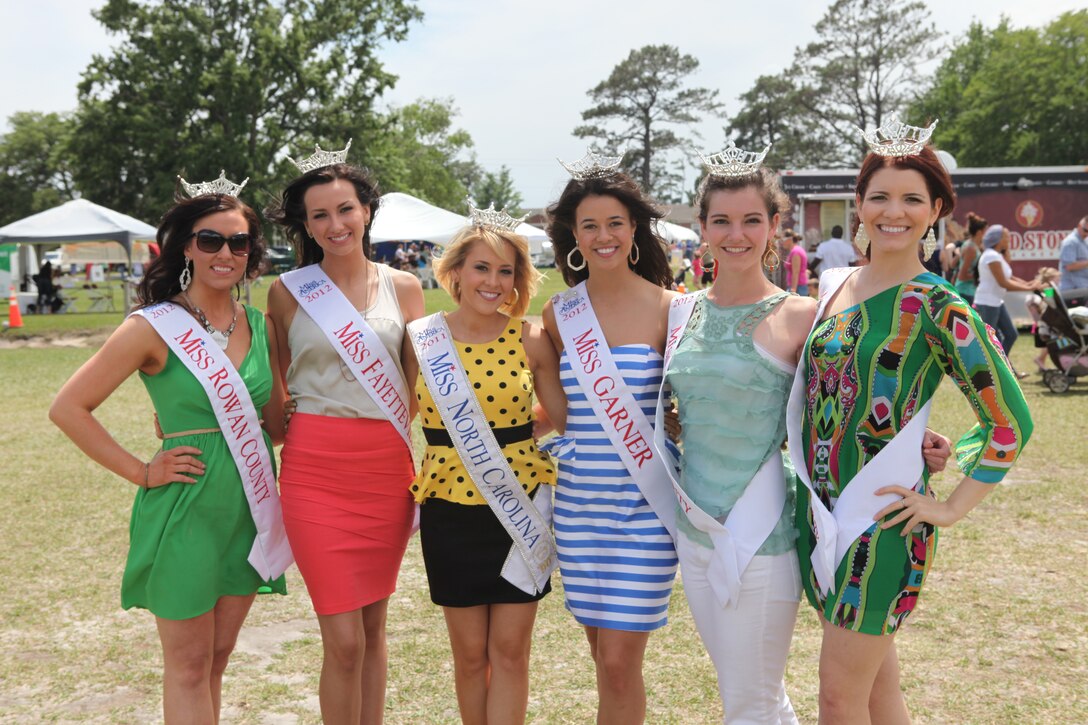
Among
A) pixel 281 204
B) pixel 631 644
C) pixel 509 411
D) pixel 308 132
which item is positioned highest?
pixel 308 132

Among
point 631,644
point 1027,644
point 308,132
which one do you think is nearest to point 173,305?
point 631,644

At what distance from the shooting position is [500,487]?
112 inches

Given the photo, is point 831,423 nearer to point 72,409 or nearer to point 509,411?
point 509,411

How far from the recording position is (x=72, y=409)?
2.76m

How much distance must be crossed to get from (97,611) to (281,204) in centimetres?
240

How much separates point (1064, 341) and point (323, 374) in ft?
29.3

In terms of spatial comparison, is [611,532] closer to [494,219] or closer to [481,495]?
[481,495]

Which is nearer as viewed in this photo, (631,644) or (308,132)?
(631,644)

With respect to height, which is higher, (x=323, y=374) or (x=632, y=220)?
(x=632, y=220)

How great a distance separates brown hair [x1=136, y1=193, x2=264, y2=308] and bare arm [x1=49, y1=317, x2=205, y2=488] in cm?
16

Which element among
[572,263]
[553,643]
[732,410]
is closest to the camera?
[732,410]

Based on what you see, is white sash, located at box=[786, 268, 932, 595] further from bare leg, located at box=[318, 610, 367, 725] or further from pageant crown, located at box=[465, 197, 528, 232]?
bare leg, located at box=[318, 610, 367, 725]

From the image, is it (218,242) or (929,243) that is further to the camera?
(218,242)

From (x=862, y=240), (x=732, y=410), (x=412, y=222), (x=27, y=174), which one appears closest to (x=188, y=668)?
(x=732, y=410)
